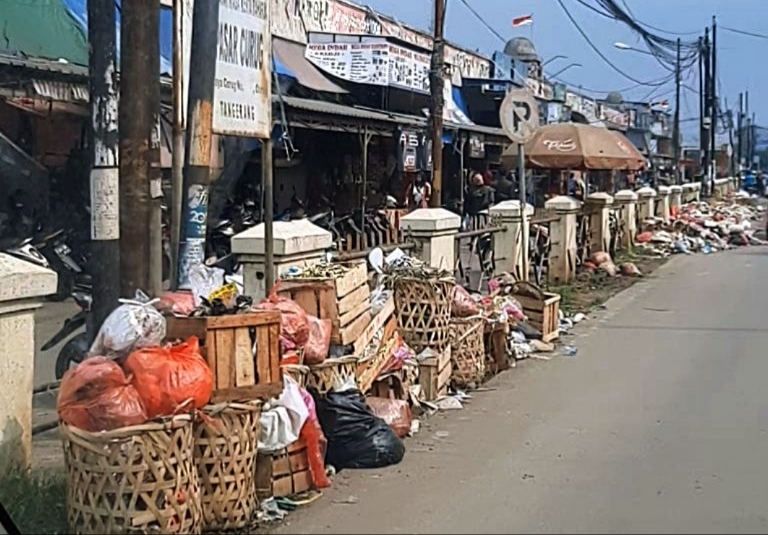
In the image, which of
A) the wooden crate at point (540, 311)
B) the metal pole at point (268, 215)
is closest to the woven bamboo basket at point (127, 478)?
the metal pole at point (268, 215)

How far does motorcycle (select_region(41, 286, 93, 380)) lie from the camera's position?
861 centimetres

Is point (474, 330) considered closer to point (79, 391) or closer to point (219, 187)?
point (79, 391)

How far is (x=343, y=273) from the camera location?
26.2ft

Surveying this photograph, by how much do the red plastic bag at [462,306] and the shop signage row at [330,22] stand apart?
9.24 meters

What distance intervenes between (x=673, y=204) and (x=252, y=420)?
103 feet

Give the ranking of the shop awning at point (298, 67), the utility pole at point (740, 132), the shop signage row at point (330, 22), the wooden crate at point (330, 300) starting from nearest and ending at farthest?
the wooden crate at point (330, 300)
the shop awning at point (298, 67)
the shop signage row at point (330, 22)
the utility pole at point (740, 132)

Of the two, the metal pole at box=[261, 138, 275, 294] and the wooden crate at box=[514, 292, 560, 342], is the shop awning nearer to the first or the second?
the wooden crate at box=[514, 292, 560, 342]

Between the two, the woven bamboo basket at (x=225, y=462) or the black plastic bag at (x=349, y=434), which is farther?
the black plastic bag at (x=349, y=434)

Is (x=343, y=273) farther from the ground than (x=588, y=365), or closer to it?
farther from the ground

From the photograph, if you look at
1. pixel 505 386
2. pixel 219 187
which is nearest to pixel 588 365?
pixel 505 386

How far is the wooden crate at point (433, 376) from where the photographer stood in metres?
9.18

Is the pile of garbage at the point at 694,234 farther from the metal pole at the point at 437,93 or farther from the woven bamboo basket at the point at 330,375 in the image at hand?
the woven bamboo basket at the point at 330,375

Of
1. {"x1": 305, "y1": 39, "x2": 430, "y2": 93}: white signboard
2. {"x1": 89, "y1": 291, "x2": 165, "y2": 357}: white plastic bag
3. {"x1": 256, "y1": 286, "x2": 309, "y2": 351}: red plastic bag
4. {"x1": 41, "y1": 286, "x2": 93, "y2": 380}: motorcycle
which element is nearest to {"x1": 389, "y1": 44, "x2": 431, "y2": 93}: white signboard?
{"x1": 305, "y1": 39, "x2": 430, "y2": 93}: white signboard

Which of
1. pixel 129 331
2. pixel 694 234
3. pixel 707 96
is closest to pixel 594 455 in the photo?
pixel 129 331
